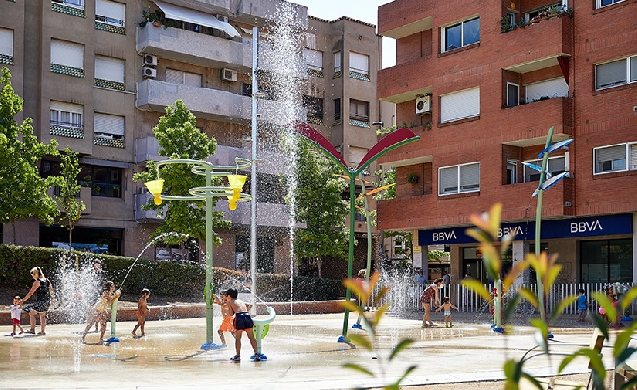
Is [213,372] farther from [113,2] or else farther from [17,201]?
[113,2]

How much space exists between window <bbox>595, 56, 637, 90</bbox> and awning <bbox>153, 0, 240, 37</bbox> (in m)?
21.5

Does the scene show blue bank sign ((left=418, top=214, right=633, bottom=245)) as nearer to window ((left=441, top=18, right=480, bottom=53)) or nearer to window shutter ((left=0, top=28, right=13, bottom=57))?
window ((left=441, top=18, right=480, bottom=53))

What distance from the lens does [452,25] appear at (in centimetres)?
3591

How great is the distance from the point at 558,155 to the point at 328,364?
66.1ft

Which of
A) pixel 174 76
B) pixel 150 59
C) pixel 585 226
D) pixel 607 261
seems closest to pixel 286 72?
pixel 174 76

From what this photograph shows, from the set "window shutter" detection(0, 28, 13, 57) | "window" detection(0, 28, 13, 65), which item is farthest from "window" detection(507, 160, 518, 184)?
"window shutter" detection(0, 28, 13, 57)

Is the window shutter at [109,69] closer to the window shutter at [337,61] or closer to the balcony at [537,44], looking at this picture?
the window shutter at [337,61]

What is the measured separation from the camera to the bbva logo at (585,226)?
30.6 meters

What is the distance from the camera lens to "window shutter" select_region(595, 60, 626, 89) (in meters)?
29.7

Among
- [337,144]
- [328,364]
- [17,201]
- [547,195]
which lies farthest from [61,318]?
[337,144]

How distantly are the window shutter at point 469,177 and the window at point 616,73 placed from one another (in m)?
6.08

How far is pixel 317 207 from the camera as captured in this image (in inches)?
1753

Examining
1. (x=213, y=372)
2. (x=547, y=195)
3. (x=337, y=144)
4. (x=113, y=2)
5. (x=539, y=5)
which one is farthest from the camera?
(x=337, y=144)

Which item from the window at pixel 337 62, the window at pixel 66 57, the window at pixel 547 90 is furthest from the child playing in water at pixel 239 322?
the window at pixel 337 62
